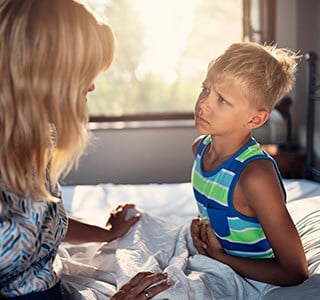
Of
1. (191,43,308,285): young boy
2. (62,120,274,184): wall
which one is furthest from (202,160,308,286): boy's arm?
(62,120,274,184): wall

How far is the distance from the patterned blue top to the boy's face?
49cm

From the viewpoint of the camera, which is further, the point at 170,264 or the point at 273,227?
the point at 170,264

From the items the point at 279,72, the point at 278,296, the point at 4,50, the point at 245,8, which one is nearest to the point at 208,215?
the point at 278,296

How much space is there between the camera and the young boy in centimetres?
121

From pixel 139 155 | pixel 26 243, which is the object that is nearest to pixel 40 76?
pixel 26 243

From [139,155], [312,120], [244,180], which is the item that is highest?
[244,180]

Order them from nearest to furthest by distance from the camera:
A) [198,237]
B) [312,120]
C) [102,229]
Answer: [198,237] → [102,229] → [312,120]

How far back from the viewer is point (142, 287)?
115cm

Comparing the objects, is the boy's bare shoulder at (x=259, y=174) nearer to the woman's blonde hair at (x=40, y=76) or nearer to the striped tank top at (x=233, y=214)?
the striped tank top at (x=233, y=214)

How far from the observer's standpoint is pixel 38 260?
1.04 meters

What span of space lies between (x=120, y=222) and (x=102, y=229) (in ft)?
0.21

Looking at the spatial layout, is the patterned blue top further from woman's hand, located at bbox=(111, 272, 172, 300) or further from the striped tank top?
the striped tank top

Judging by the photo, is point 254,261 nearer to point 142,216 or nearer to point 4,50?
point 142,216

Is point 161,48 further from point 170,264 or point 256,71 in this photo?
point 170,264
